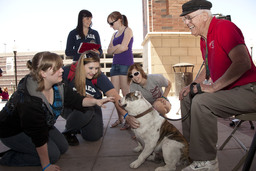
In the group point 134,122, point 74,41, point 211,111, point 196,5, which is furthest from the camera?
point 74,41

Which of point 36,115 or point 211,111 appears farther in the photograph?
point 36,115

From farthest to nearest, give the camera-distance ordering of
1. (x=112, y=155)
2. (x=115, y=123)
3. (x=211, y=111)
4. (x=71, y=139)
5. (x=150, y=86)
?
(x=115, y=123) → (x=150, y=86) → (x=71, y=139) → (x=112, y=155) → (x=211, y=111)

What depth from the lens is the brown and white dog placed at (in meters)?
2.36

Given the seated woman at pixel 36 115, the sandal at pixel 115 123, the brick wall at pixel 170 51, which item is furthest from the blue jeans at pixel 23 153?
the brick wall at pixel 170 51

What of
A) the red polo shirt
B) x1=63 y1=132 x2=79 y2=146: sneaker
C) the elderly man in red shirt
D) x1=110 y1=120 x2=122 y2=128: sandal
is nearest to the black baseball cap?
the red polo shirt

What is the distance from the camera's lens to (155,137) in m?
2.54

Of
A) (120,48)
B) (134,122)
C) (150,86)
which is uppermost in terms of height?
(120,48)

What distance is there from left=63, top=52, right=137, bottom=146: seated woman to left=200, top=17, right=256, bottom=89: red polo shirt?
174cm

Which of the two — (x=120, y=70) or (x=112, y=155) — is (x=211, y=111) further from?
(x=120, y=70)

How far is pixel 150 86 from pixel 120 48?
1.22 m

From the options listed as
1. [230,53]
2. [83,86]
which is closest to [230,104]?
[230,53]

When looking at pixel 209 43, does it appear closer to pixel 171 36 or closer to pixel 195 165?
pixel 195 165

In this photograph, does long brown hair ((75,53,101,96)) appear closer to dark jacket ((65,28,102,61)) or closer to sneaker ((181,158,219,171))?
dark jacket ((65,28,102,61))

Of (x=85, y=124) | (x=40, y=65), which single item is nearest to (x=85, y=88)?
(x=85, y=124)
